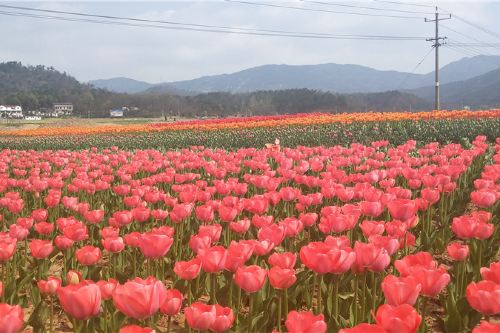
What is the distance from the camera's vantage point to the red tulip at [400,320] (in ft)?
5.59

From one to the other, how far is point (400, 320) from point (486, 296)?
2.09ft

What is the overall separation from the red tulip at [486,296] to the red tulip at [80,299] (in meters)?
1.50

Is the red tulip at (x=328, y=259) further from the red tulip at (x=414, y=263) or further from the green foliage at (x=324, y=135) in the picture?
the green foliage at (x=324, y=135)

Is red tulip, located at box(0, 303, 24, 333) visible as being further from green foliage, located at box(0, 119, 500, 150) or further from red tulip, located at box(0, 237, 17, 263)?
green foliage, located at box(0, 119, 500, 150)

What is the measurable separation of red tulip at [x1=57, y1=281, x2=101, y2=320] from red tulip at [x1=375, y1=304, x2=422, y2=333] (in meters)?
1.08

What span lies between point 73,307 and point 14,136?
3774 centimetres

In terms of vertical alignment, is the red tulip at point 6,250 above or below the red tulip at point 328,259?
below

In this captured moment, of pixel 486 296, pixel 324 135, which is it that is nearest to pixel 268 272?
pixel 486 296

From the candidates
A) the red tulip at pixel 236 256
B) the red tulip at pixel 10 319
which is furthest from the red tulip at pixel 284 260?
the red tulip at pixel 10 319

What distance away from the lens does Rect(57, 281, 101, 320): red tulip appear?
6.69ft

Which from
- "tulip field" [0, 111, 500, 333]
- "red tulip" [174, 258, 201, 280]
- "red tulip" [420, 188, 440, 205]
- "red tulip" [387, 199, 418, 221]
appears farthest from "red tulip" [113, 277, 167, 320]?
"red tulip" [420, 188, 440, 205]

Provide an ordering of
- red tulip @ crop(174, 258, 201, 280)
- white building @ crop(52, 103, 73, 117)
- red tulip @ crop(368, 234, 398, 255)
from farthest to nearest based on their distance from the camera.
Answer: white building @ crop(52, 103, 73, 117)
red tulip @ crop(368, 234, 398, 255)
red tulip @ crop(174, 258, 201, 280)

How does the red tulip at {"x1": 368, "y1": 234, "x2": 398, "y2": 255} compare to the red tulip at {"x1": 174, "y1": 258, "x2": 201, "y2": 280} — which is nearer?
the red tulip at {"x1": 174, "y1": 258, "x2": 201, "y2": 280}

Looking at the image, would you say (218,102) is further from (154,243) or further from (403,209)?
(154,243)
